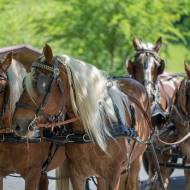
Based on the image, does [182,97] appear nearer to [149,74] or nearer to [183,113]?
[183,113]

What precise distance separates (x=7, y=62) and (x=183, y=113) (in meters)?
2.54

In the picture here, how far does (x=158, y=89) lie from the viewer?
7422 mm

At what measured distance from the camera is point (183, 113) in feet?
24.0

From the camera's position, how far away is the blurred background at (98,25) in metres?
19.5

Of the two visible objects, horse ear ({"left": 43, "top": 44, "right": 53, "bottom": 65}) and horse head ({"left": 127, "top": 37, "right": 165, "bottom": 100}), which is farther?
horse head ({"left": 127, "top": 37, "right": 165, "bottom": 100})

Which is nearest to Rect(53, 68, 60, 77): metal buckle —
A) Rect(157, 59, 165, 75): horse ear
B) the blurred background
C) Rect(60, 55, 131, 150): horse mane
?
Rect(60, 55, 131, 150): horse mane

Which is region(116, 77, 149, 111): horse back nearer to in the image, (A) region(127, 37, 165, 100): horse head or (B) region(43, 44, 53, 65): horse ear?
(A) region(127, 37, 165, 100): horse head

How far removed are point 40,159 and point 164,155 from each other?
2.25 m

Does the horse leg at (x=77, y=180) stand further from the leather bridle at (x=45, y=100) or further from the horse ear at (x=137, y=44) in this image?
the horse ear at (x=137, y=44)

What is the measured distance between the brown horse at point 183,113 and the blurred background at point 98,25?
1191cm

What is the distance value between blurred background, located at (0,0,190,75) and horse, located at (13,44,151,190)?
13.6 meters

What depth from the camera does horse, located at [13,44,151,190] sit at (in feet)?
17.1

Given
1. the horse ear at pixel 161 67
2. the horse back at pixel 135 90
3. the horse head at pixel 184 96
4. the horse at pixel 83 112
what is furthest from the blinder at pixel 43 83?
the horse ear at pixel 161 67

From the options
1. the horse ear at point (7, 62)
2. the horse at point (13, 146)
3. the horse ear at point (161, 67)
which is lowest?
the horse at point (13, 146)
